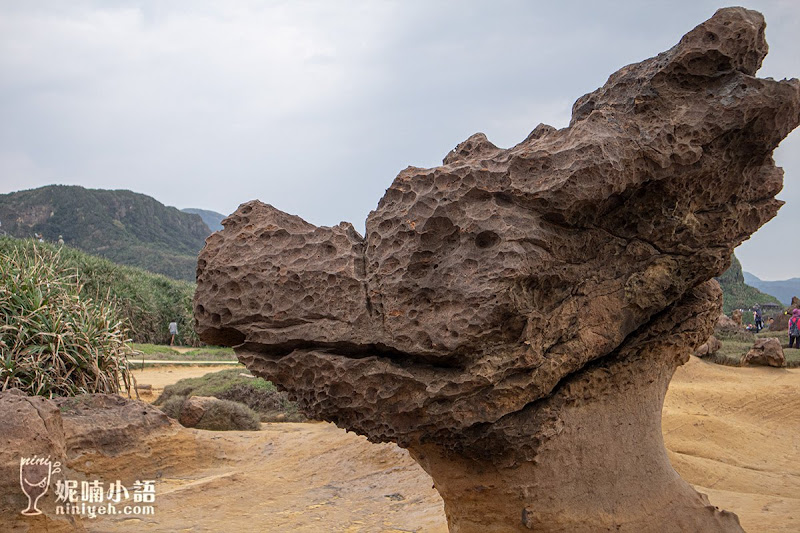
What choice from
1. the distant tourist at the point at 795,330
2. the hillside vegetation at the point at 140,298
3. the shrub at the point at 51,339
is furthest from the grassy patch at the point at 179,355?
Result: the distant tourist at the point at 795,330

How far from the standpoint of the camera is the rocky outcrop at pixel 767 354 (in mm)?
11273

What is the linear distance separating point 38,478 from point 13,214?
66.0 m

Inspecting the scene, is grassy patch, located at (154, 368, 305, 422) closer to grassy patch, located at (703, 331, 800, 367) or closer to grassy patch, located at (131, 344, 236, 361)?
grassy patch, located at (131, 344, 236, 361)

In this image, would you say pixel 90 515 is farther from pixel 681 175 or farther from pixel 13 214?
pixel 13 214

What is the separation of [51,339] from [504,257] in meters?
5.54

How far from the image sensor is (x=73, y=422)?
5746mm

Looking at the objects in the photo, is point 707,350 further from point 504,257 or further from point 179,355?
point 179,355

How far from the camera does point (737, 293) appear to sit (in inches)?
1293

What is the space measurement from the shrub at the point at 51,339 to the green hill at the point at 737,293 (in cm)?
3011

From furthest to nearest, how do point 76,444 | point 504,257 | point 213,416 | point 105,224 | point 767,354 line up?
point 105,224 → point 767,354 → point 213,416 → point 76,444 → point 504,257

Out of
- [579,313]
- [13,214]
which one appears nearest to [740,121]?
[579,313]

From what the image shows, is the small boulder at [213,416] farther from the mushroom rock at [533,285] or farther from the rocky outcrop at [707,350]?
the rocky outcrop at [707,350]

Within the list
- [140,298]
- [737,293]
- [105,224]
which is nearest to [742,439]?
[140,298]
